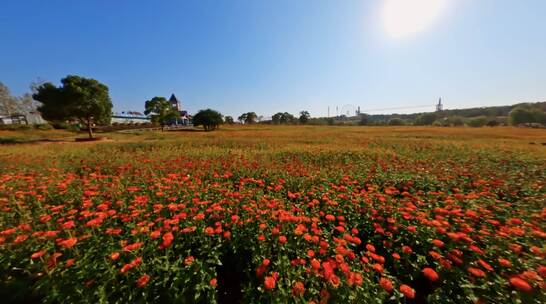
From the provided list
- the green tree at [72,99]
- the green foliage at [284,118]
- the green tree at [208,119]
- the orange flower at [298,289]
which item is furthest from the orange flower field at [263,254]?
the green foliage at [284,118]

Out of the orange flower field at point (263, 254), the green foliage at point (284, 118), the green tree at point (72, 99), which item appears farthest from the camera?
the green foliage at point (284, 118)

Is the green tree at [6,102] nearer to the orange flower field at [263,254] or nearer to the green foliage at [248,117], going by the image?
the orange flower field at [263,254]

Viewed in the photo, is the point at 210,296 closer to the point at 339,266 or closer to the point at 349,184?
the point at 339,266

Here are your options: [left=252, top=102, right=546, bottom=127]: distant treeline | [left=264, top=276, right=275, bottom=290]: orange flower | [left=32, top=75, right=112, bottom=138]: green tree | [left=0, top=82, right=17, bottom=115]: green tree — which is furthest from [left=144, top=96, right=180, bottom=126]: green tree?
[left=252, top=102, right=546, bottom=127]: distant treeline

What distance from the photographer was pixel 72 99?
75.8ft

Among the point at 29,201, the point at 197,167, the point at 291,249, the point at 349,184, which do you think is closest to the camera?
the point at 291,249

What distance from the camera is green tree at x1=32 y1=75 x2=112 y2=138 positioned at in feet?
75.6

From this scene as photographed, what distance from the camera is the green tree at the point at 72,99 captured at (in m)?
23.0

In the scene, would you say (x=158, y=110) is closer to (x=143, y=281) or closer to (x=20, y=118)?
(x=20, y=118)

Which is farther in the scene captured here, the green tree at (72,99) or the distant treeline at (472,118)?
the distant treeline at (472,118)

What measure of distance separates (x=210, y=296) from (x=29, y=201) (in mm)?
4242

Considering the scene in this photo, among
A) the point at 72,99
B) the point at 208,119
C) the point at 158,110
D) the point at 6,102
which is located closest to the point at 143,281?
the point at 72,99

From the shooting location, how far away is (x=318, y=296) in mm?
1762

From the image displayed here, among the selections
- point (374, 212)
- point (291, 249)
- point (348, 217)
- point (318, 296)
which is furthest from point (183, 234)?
point (374, 212)
